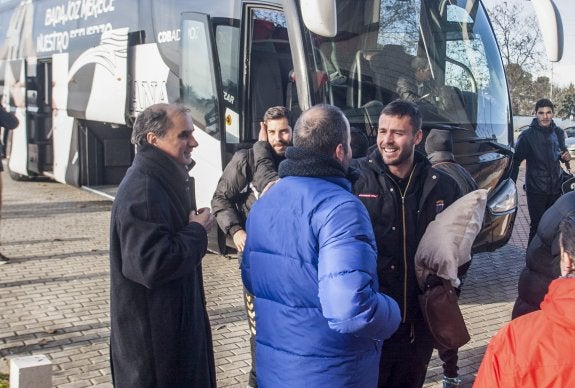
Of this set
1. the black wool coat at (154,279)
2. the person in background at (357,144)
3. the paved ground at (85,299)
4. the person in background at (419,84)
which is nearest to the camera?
the black wool coat at (154,279)

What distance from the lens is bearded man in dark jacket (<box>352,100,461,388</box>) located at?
11.1ft

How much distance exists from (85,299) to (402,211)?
4037mm

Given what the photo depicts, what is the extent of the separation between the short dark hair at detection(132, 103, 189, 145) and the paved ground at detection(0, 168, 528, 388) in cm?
219

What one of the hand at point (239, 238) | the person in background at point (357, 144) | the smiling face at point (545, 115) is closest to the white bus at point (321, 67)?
the smiling face at point (545, 115)

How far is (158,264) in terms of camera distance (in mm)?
2873

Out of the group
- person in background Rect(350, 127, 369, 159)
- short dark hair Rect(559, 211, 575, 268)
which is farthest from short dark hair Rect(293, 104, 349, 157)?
person in background Rect(350, 127, 369, 159)

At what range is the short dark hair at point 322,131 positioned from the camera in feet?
8.89

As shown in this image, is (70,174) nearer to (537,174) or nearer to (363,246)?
(537,174)

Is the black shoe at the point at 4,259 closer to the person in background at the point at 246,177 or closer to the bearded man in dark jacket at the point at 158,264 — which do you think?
the person in background at the point at 246,177

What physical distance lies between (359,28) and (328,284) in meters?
4.66

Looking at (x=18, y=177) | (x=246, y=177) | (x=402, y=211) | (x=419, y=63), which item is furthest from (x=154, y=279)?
(x=18, y=177)

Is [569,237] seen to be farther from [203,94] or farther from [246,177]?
[203,94]

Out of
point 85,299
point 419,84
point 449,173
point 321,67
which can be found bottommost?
point 85,299

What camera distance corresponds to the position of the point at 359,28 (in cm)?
668
